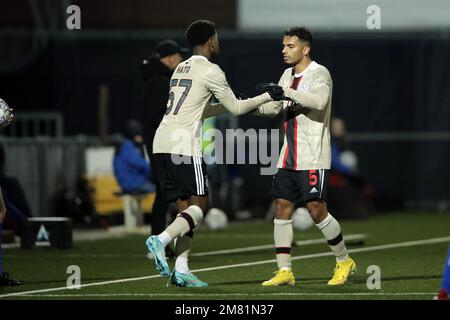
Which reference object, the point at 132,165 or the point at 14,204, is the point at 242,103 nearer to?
the point at 14,204

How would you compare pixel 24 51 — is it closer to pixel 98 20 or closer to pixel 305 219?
pixel 98 20

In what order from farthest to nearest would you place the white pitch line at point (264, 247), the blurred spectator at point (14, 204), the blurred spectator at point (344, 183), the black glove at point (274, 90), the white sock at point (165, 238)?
the blurred spectator at point (344, 183)
the blurred spectator at point (14, 204)
the white pitch line at point (264, 247)
the black glove at point (274, 90)
the white sock at point (165, 238)

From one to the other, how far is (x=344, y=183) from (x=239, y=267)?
9824mm

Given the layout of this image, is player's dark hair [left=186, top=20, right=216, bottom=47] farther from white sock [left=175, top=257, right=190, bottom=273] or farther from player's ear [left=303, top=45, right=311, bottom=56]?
white sock [left=175, top=257, right=190, bottom=273]

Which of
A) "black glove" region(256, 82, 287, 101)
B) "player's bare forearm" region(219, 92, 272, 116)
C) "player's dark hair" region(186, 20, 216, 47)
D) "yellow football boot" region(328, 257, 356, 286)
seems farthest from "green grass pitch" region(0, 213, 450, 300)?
"player's dark hair" region(186, 20, 216, 47)

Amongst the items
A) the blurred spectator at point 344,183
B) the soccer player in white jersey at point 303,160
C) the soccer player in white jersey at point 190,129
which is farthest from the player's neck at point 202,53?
the blurred spectator at point 344,183

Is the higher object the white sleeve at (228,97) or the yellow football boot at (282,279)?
the white sleeve at (228,97)

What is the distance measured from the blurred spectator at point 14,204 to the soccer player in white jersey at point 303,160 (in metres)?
5.62

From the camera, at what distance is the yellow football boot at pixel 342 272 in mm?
11500

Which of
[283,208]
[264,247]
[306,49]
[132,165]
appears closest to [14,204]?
[132,165]

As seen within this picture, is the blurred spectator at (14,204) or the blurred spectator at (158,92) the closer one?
the blurred spectator at (158,92)

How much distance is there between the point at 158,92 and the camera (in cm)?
1434

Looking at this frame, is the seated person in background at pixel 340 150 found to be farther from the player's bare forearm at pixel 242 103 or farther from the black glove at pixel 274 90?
the black glove at pixel 274 90
